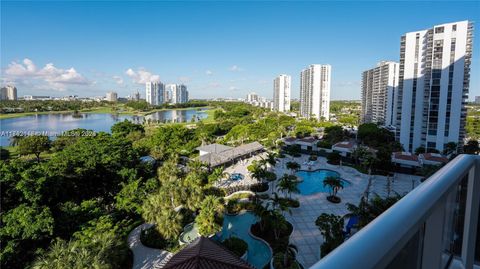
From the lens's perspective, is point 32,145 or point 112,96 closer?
point 32,145

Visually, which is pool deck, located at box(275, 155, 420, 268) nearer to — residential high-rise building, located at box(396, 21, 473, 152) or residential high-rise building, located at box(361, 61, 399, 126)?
residential high-rise building, located at box(396, 21, 473, 152)

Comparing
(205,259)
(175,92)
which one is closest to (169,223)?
(205,259)

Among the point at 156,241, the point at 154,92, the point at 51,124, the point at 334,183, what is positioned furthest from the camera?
the point at 154,92

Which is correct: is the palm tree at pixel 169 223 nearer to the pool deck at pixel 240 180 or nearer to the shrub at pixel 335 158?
the pool deck at pixel 240 180

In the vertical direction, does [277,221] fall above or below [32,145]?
below

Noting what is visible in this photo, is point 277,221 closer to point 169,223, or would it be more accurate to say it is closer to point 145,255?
point 169,223

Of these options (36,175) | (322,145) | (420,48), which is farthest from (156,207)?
(420,48)

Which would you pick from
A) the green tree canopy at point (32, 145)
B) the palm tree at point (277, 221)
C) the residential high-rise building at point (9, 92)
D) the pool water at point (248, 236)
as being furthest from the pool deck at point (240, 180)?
the residential high-rise building at point (9, 92)
